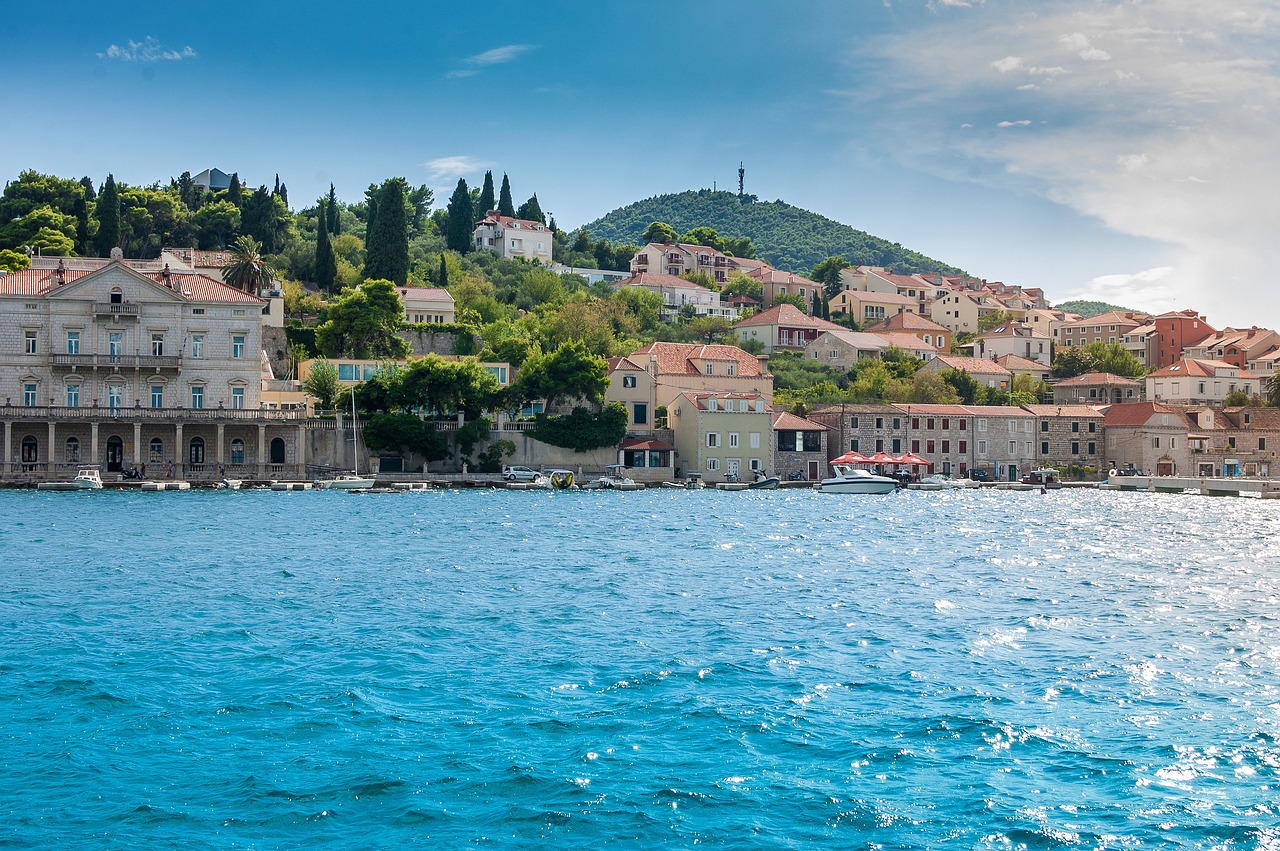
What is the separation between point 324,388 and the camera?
66.6 meters

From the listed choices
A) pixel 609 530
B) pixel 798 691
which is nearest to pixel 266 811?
pixel 798 691

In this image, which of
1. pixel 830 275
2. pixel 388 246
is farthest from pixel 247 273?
pixel 830 275

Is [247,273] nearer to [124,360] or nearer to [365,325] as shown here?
[365,325]

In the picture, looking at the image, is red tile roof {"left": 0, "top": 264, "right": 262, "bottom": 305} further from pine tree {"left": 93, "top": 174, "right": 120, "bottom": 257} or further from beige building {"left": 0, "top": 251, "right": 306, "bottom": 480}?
pine tree {"left": 93, "top": 174, "right": 120, "bottom": 257}

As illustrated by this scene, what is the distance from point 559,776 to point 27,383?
191ft

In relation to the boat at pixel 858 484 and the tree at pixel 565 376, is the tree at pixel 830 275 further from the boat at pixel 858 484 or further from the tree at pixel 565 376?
the tree at pixel 565 376

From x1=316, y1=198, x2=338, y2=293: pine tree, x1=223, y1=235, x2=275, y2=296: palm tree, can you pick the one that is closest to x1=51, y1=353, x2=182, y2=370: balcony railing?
x1=223, y1=235, x2=275, y2=296: palm tree

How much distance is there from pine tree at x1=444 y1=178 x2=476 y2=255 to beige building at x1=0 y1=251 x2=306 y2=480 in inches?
2135

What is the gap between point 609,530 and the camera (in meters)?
40.6

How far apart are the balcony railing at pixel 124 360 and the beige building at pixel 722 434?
95.9 feet

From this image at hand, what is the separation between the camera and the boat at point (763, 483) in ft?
230

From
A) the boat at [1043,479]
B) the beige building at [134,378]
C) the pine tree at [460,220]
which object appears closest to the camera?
the beige building at [134,378]

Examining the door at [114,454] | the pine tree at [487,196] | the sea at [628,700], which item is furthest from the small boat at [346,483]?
the pine tree at [487,196]

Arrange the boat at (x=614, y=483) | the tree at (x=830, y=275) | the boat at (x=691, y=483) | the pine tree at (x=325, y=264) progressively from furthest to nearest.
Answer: the tree at (x=830, y=275) → the pine tree at (x=325, y=264) → the boat at (x=691, y=483) → the boat at (x=614, y=483)
